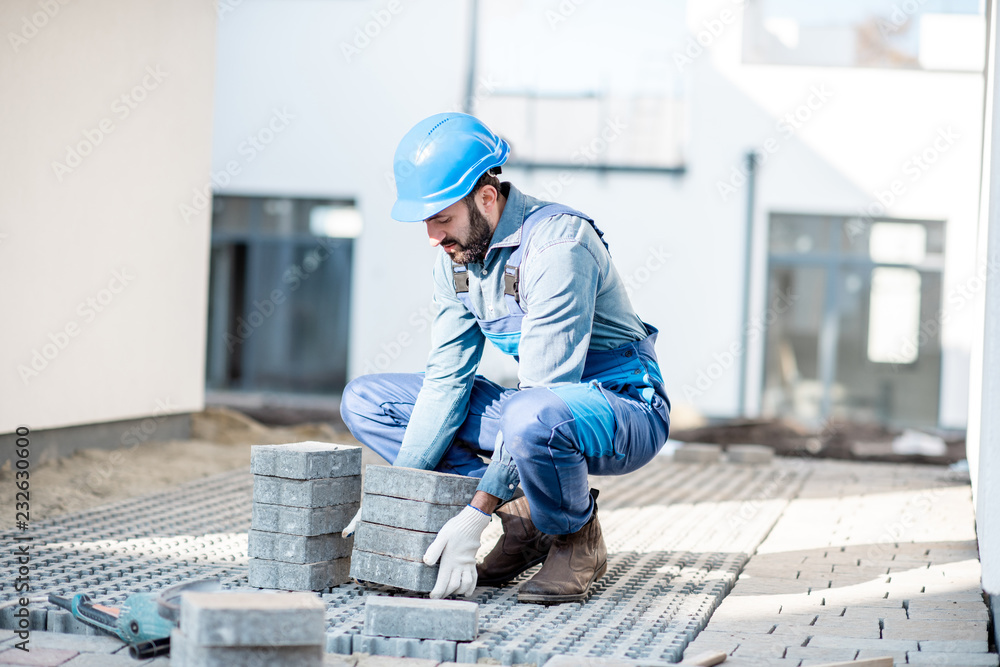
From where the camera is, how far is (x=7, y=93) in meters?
5.14

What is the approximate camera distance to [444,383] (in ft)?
11.0

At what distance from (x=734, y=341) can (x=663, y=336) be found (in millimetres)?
791

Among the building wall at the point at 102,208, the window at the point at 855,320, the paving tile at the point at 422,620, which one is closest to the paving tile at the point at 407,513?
the paving tile at the point at 422,620

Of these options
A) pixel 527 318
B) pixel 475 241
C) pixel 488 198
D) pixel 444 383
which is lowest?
pixel 444 383

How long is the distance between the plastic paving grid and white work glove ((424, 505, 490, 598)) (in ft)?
0.45

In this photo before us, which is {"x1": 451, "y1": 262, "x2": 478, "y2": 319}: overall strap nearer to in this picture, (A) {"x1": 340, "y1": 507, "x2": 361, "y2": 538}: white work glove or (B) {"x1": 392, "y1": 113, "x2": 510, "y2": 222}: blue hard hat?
(B) {"x1": 392, "y1": 113, "x2": 510, "y2": 222}: blue hard hat

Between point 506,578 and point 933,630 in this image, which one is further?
point 506,578

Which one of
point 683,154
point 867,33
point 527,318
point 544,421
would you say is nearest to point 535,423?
point 544,421

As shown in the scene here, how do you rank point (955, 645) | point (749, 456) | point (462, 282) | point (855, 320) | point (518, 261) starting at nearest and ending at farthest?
point (955, 645), point (518, 261), point (462, 282), point (749, 456), point (855, 320)

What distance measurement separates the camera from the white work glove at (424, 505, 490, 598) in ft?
9.64

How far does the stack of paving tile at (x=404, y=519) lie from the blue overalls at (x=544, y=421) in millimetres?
141

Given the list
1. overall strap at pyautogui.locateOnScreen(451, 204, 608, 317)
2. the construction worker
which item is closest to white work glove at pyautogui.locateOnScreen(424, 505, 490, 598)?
the construction worker

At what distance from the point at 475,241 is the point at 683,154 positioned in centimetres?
888

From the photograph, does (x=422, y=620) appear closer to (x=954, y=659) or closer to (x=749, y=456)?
(x=954, y=659)
